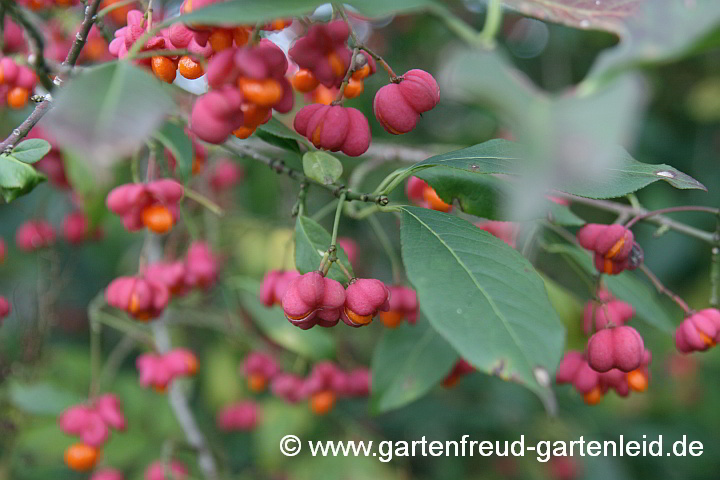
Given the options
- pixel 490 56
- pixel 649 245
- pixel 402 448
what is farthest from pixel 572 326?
pixel 649 245

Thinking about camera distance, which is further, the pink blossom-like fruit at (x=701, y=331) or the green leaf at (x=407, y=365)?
the green leaf at (x=407, y=365)

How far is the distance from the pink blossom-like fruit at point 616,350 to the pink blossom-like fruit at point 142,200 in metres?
0.83

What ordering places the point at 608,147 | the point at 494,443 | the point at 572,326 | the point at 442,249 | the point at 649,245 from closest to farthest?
the point at 608,147 → the point at 442,249 → the point at 572,326 → the point at 494,443 → the point at 649,245

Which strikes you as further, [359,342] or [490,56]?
[359,342]

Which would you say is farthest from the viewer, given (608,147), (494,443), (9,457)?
(494,443)

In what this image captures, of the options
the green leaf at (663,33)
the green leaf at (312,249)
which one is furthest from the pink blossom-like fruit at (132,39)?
the green leaf at (663,33)

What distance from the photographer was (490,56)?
21.3 inches

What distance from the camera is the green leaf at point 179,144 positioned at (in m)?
1.28

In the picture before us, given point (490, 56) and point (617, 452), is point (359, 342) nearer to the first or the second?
point (617, 452)

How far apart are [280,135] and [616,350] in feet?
2.19

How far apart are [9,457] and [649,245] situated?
2.76 meters

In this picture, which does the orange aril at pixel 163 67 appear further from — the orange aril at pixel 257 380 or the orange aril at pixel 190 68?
the orange aril at pixel 257 380

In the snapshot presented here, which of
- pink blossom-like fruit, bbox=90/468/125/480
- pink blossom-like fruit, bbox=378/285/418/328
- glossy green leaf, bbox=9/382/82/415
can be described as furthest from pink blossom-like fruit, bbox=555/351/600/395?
glossy green leaf, bbox=9/382/82/415

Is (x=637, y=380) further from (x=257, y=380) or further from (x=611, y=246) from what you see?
(x=257, y=380)
